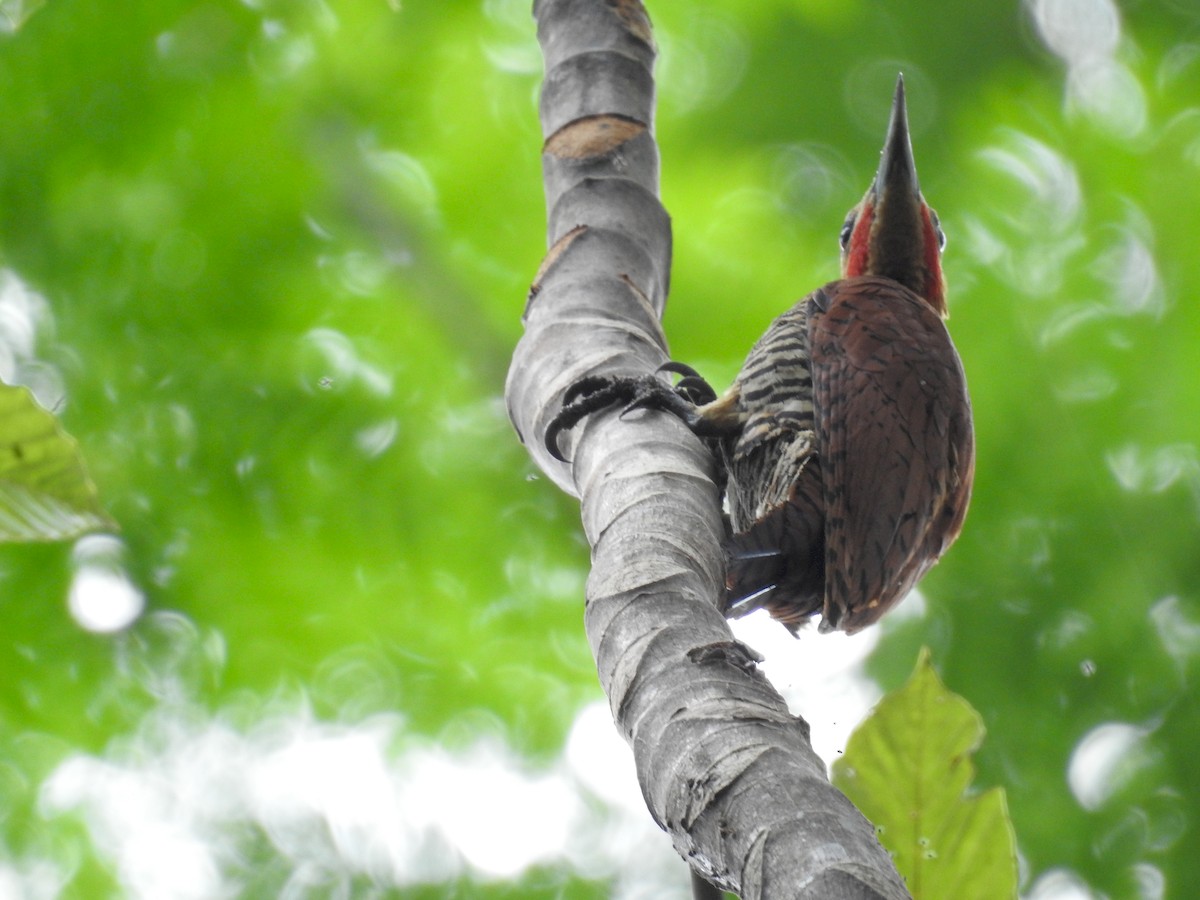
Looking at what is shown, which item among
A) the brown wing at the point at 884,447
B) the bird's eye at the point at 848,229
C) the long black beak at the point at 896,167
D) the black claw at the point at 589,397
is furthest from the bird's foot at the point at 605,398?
the bird's eye at the point at 848,229

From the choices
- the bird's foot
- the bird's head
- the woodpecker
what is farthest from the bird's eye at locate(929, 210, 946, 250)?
the bird's foot

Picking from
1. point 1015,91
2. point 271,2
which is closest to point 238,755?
point 271,2

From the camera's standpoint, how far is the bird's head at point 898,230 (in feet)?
10.2

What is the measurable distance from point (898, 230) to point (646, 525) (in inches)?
80.8

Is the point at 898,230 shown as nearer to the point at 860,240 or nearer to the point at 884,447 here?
the point at 860,240

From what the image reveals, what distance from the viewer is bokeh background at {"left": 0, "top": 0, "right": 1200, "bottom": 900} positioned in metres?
3.82

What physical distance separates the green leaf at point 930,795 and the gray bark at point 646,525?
434 mm

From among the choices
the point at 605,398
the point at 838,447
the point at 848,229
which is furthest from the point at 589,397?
the point at 848,229

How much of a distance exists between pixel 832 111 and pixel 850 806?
347 centimetres

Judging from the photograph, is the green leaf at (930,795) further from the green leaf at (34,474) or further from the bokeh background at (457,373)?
the bokeh background at (457,373)

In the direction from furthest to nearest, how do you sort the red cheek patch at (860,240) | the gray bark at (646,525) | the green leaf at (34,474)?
the red cheek patch at (860,240), the green leaf at (34,474), the gray bark at (646,525)

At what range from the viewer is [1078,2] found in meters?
4.03

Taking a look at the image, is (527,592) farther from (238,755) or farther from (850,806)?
(850,806)

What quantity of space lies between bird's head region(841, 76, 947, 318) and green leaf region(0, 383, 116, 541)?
2139 millimetres
